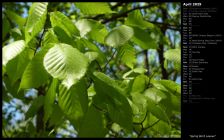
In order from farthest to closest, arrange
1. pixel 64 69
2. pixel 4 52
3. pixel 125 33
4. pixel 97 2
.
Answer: pixel 97 2
pixel 125 33
pixel 4 52
pixel 64 69

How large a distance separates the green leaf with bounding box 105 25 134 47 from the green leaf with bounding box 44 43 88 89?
27 centimetres

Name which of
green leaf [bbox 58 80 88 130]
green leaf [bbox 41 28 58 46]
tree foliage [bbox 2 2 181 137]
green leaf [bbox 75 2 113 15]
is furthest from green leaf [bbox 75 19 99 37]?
green leaf [bbox 58 80 88 130]

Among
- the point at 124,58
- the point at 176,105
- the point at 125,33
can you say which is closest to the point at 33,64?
the point at 125,33

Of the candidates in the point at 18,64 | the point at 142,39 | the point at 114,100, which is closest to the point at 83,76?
the point at 114,100

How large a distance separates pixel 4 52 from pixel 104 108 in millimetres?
434

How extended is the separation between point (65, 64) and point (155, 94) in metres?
0.57

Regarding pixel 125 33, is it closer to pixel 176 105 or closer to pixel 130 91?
pixel 130 91

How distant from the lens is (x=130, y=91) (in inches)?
66.4

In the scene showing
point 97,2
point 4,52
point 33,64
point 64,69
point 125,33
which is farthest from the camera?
point 97,2

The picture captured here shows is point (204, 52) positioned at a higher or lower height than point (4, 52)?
lower

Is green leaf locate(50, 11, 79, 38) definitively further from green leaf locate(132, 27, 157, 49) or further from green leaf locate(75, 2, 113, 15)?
green leaf locate(132, 27, 157, 49)

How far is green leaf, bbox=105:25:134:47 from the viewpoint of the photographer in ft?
5.00

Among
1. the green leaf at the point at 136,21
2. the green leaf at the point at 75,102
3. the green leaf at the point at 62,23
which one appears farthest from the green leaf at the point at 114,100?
the green leaf at the point at 136,21

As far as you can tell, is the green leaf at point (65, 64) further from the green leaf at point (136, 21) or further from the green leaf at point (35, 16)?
the green leaf at point (136, 21)
